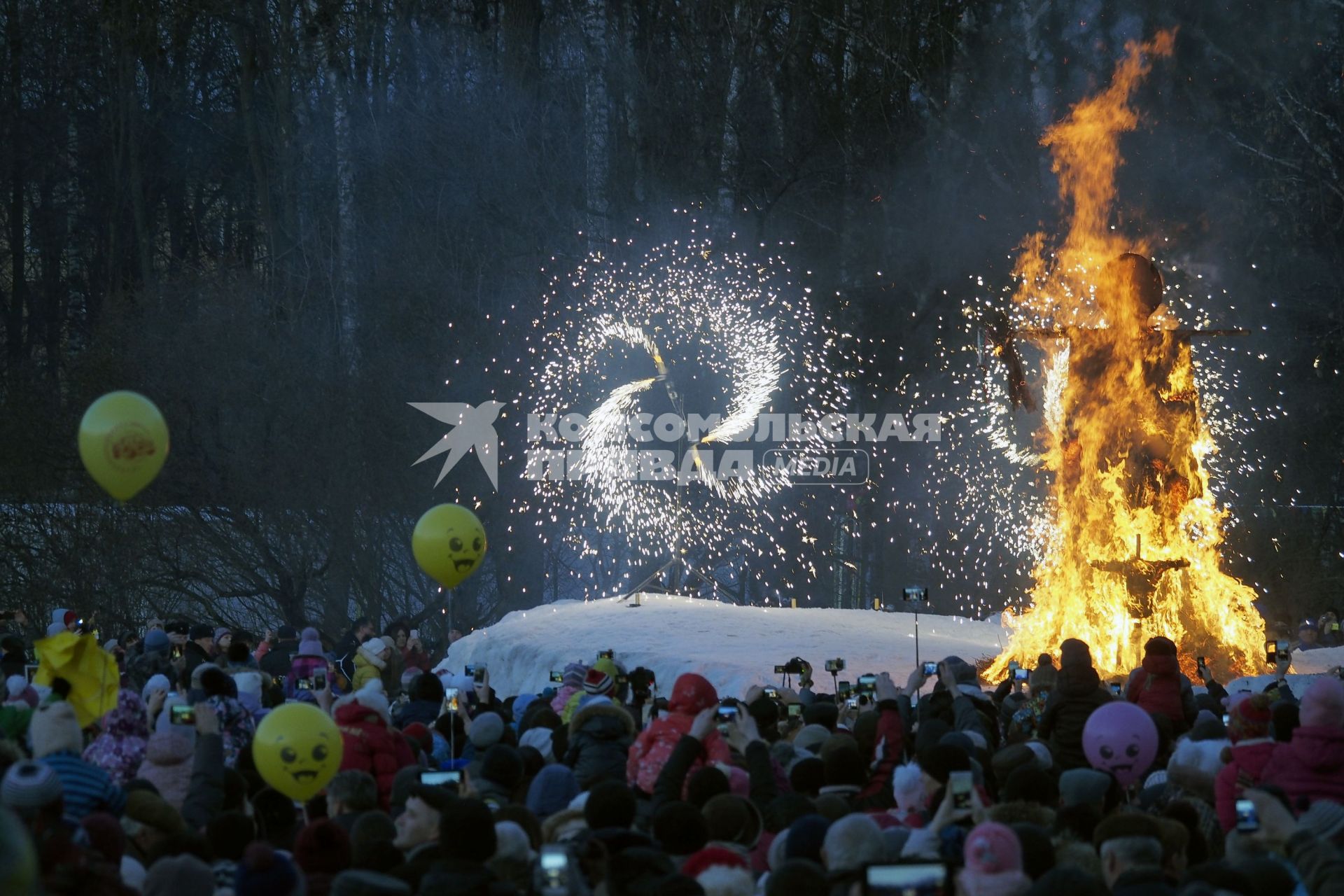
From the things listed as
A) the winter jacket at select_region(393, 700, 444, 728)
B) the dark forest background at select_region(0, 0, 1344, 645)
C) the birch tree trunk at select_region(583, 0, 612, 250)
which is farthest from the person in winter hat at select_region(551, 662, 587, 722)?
the birch tree trunk at select_region(583, 0, 612, 250)

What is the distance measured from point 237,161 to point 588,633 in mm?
22010

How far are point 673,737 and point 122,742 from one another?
8.08 feet

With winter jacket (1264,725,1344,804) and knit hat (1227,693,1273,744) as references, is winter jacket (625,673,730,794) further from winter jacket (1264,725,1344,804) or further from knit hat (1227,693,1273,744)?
knit hat (1227,693,1273,744)

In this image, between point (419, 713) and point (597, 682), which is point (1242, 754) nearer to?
point (597, 682)

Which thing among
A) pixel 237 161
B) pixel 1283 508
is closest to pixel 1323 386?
pixel 1283 508

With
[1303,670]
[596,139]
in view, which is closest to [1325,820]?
[1303,670]

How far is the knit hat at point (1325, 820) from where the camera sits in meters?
6.55

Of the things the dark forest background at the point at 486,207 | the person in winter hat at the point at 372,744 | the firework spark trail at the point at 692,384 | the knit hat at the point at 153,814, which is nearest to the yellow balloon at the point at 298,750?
the person in winter hat at the point at 372,744

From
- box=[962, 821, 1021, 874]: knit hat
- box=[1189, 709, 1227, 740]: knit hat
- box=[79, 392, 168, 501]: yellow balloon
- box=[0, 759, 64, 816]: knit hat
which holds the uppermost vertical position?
box=[79, 392, 168, 501]: yellow balloon

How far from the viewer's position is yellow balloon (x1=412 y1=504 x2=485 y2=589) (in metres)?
13.3

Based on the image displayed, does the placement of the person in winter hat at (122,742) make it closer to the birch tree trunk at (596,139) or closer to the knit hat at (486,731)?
the knit hat at (486,731)

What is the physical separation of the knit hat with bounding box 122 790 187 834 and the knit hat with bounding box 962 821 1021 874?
9.23ft

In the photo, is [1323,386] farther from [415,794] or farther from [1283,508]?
[415,794]

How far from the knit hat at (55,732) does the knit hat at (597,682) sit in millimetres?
3781
